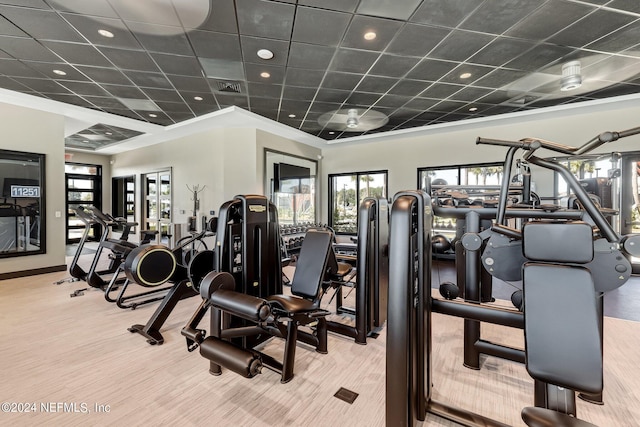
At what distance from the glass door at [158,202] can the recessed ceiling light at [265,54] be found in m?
5.21

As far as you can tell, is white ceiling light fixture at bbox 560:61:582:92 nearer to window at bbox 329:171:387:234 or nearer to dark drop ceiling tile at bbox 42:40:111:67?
window at bbox 329:171:387:234

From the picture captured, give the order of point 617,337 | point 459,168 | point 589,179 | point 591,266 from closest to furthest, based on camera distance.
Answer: point 591,266, point 617,337, point 589,179, point 459,168

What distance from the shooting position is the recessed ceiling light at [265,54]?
3639 millimetres

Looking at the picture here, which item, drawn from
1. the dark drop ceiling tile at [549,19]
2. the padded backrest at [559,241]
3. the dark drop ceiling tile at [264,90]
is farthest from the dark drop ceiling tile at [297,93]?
the padded backrest at [559,241]

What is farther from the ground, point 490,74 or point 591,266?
point 490,74

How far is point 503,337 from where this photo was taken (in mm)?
2945

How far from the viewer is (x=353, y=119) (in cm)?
612

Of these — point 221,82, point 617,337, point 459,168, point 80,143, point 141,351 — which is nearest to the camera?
point 141,351

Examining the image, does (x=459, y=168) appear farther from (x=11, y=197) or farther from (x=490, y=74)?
(x=11, y=197)

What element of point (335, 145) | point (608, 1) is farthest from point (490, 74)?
point (335, 145)

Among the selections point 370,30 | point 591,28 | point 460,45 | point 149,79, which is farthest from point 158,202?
point 591,28

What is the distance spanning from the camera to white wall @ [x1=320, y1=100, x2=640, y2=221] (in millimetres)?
5273

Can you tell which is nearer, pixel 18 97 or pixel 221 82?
pixel 221 82

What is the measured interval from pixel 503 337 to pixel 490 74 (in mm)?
3636
